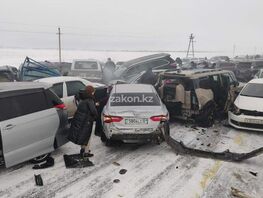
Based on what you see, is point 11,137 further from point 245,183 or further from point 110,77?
point 110,77

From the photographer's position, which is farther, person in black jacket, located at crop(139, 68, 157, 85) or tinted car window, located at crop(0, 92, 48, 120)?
person in black jacket, located at crop(139, 68, 157, 85)

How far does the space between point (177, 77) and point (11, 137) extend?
5972 millimetres

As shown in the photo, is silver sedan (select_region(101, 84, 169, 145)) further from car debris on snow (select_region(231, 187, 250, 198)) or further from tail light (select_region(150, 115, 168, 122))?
car debris on snow (select_region(231, 187, 250, 198))

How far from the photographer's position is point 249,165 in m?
6.63

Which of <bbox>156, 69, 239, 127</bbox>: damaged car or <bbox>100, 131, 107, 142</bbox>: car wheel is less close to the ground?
<bbox>156, 69, 239, 127</bbox>: damaged car

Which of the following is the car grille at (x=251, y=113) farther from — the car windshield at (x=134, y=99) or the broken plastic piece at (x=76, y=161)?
the broken plastic piece at (x=76, y=161)

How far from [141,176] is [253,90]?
6.17m

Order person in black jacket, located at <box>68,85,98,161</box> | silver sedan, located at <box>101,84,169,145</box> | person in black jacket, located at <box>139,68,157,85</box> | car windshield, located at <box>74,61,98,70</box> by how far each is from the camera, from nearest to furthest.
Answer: person in black jacket, located at <box>68,85,98,161</box>
silver sedan, located at <box>101,84,169,145</box>
person in black jacket, located at <box>139,68,157,85</box>
car windshield, located at <box>74,61,98,70</box>

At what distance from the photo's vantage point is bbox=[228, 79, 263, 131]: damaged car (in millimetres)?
9117

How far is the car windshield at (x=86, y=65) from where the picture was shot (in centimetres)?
1742

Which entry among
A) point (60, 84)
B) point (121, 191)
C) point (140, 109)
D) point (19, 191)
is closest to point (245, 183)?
point (121, 191)

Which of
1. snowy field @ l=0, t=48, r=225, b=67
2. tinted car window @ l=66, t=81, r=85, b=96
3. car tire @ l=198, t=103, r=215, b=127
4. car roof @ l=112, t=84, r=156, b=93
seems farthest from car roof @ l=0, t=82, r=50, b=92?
snowy field @ l=0, t=48, r=225, b=67

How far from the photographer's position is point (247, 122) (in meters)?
9.23

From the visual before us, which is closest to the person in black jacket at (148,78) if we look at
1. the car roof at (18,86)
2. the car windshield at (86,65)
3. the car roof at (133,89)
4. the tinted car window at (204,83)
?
the car windshield at (86,65)
